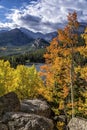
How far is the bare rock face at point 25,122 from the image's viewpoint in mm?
30484

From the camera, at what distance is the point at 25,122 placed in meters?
31.2

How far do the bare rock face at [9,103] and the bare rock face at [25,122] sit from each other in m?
3.49

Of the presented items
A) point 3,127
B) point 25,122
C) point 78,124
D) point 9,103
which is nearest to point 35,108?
point 9,103

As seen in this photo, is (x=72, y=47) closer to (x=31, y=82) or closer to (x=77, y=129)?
(x=77, y=129)

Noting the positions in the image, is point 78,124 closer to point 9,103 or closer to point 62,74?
point 9,103

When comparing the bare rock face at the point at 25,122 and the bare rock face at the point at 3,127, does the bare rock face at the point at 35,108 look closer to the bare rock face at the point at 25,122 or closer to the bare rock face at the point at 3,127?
the bare rock face at the point at 25,122

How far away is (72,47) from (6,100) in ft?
45.8

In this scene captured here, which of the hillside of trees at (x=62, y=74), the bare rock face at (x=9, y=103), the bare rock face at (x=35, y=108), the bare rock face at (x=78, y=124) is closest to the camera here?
the bare rock face at (x=78, y=124)

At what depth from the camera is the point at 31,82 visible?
83.2 metres

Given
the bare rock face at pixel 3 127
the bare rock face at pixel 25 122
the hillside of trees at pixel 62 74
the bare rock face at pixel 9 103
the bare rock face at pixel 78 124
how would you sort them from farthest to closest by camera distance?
the hillside of trees at pixel 62 74 < the bare rock face at pixel 9 103 < the bare rock face at pixel 78 124 < the bare rock face at pixel 3 127 < the bare rock face at pixel 25 122

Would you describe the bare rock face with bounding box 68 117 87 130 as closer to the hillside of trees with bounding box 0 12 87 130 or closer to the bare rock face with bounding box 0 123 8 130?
the bare rock face with bounding box 0 123 8 130

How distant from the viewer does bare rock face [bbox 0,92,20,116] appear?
36344 mm

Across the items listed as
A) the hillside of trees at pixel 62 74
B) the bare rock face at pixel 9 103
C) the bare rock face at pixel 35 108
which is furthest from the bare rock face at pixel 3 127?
the hillside of trees at pixel 62 74

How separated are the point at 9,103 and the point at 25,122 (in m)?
6.74
